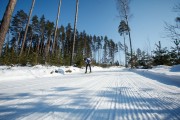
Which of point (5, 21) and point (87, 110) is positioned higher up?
point (5, 21)

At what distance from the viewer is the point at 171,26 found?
8.98m

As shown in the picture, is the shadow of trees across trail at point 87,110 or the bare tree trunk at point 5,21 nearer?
the shadow of trees across trail at point 87,110

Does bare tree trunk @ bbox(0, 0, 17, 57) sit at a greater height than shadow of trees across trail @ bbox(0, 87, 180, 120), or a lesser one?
greater

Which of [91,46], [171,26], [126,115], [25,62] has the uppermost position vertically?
[91,46]

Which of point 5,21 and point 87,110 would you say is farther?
point 5,21

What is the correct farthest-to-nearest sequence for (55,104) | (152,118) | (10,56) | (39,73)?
(10,56)
(39,73)
(55,104)
(152,118)

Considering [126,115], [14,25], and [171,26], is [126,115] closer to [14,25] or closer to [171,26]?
[171,26]

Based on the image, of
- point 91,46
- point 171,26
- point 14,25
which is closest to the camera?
point 171,26

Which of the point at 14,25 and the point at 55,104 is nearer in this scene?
the point at 55,104

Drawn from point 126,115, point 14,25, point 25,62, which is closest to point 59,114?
point 126,115

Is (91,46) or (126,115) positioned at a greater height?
(91,46)

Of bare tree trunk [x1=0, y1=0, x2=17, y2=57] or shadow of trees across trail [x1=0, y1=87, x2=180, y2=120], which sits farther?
bare tree trunk [x1=0, y1=0, x2=17, y2=57]

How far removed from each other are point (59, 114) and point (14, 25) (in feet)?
148

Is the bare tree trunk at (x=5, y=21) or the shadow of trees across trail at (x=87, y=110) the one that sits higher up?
the bare tree trunk at (x=5, y=21)
